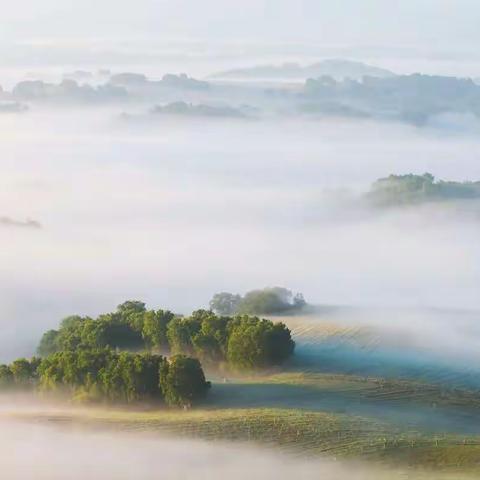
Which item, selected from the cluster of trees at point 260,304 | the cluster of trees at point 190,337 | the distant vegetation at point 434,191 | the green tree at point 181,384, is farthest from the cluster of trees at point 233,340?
the distant vegetation at point 434,191

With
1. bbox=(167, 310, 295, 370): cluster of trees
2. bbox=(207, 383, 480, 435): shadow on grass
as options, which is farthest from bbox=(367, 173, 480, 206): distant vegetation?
bbox=(207, 383, 480, 435): shadow on grass

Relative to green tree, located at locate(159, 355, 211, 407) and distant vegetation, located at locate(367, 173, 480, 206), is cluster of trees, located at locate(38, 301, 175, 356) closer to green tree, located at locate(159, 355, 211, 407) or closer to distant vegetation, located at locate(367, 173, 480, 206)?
green tree, located at locate(159, 355, 211, 407)

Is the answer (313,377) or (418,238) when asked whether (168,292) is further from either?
(313,377)

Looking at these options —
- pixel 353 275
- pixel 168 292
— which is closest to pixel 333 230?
pixel 353 275

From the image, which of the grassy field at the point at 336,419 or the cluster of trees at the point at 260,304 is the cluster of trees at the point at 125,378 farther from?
the cluster of trees at the point at 260,304

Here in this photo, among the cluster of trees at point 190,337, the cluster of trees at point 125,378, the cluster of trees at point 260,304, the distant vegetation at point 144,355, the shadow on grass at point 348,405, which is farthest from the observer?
the cluster of trees at point 260,304
